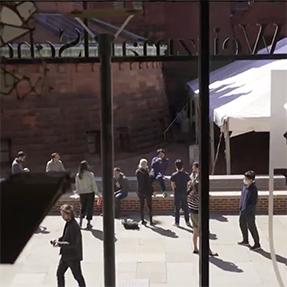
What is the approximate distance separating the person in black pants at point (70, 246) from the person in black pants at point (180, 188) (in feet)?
8.88

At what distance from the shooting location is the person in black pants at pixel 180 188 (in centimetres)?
877

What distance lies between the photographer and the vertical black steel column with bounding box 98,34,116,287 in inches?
120

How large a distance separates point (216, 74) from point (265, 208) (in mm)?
A: 6575

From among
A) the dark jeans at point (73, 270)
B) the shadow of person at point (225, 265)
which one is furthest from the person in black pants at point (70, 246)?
the shadow of person at point (225, 265)

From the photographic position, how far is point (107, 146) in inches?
121

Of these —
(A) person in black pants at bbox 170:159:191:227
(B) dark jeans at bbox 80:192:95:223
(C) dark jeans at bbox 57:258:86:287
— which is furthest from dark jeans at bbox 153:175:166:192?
(C) dark jeans at bbox 57:258:86:287

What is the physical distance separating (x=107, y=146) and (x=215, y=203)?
6.67 metres

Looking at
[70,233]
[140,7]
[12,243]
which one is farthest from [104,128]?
[70,233]

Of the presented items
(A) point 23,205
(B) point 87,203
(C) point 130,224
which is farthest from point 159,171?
(A) point 23,205

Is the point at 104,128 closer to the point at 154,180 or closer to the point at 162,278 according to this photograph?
the point at 162,278

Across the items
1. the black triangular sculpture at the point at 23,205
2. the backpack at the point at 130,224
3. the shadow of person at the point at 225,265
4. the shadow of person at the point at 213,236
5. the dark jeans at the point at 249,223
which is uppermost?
the black triangular sculpture at the point at 23,205

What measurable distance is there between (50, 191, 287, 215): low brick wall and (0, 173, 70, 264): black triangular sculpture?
713cm

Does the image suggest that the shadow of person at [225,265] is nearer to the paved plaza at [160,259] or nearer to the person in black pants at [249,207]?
the paved plaza at [160,259]

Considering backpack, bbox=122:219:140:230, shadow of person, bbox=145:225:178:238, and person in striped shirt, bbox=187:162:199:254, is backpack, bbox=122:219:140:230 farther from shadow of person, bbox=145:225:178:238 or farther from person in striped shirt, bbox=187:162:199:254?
person in striped shirt, bbox=187:162:199:254
